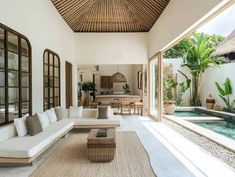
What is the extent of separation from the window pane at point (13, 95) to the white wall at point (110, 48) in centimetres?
662

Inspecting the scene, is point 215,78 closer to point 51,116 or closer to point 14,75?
point 51,116

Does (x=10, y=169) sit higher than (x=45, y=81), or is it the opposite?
(x=45, y=81)

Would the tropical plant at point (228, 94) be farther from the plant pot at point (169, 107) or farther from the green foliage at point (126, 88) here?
the green foliage at point (126, 88)

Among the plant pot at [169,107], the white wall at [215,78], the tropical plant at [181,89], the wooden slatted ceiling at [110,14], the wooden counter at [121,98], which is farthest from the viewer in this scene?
the tropical plant at [181,89]

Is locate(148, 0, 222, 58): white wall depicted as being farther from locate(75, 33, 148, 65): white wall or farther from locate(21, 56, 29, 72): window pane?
locate(21, 56, 29, 72): window pane

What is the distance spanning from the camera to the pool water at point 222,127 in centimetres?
743

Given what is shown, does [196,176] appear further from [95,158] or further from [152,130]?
[152,130]

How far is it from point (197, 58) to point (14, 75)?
33.6ft

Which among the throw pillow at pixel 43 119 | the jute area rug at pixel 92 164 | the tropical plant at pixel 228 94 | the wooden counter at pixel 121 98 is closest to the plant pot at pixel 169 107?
the wooden counter at pixel 121 98

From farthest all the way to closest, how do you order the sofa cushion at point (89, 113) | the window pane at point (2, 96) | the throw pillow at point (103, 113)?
the sofa cushion at point (89, 113) → the throw pillow at point (103, 113) → the window pane at point (2, 96)

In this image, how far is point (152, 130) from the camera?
313 inches

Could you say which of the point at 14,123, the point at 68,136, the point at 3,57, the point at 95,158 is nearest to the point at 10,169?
the point at 14,123

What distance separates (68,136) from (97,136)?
257cm

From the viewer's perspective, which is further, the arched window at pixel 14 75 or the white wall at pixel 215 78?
the white wall at pixel 215 78
